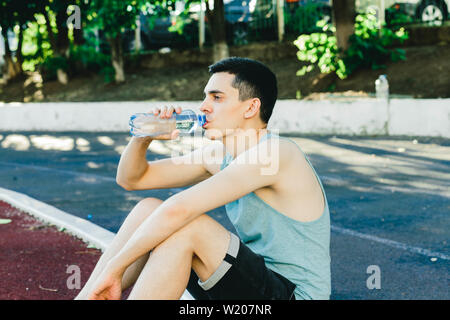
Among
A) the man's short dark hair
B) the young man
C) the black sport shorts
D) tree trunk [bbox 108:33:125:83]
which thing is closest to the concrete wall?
tree trunk [bbox 108:33:125:83]

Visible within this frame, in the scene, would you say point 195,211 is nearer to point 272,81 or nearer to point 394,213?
point 272,81

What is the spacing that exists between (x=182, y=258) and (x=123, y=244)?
1.60 feet

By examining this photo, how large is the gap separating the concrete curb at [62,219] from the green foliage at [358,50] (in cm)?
1050

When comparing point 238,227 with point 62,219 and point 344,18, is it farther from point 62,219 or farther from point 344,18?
point 344,18

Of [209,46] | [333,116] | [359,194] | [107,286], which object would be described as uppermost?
[107,286]

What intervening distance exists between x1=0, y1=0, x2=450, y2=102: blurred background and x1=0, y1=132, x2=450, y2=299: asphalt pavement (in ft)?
11.9

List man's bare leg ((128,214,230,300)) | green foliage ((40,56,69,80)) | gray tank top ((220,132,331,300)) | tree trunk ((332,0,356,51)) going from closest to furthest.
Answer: man's bare leg ((128,214,230,300)) < gray tank top ((220,132,331,300)) < tree trunk ((332,0,356,51)) < green foliage ((40,56,69,80))

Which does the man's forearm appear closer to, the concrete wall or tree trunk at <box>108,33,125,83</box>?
the concrete wall

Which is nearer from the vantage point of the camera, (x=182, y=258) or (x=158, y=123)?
(x=182, y=258)

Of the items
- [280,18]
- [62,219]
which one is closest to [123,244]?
[62,219]

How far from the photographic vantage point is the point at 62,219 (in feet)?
21.3

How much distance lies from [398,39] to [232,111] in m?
15.5

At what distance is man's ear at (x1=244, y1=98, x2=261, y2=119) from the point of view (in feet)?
10.8

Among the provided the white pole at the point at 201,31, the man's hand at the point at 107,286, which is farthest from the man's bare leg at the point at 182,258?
the white pole at the point at 201,31
